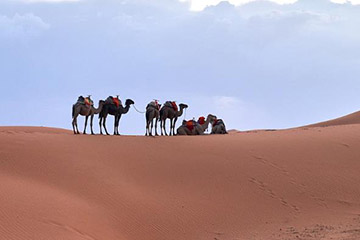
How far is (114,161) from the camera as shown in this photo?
1898 cm

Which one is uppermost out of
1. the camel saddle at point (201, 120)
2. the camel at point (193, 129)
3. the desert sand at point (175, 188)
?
the camel saddle at point (201, 120)

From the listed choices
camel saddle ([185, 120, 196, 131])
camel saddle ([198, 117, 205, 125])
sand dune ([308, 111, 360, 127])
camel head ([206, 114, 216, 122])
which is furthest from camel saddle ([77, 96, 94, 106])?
sand dune ([308, 111, 360, 127])

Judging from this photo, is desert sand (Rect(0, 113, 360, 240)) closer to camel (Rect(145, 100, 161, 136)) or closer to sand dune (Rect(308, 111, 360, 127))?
camel (Rect(145, 100, 161, 136))

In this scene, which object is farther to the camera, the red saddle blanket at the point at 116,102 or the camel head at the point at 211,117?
the camel head at the point at 211,117

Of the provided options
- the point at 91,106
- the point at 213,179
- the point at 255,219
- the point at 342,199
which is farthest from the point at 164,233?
the point at 91,106

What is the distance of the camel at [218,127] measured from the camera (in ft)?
93.5

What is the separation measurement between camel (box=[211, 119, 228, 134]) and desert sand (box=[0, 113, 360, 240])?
16.7ft

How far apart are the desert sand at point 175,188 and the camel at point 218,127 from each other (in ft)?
16.7

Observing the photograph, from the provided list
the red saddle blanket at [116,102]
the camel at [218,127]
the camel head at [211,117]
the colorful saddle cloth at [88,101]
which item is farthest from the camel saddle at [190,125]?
the colorful saddle cloth at [88,101]

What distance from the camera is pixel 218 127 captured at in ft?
93.5

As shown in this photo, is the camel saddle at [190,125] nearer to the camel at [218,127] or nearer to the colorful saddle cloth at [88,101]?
the camel at [218,127]

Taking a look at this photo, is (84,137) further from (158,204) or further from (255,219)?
(255,219)

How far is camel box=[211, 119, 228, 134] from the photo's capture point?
93.5 feet

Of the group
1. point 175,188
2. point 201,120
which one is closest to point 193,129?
→ point 201,120
